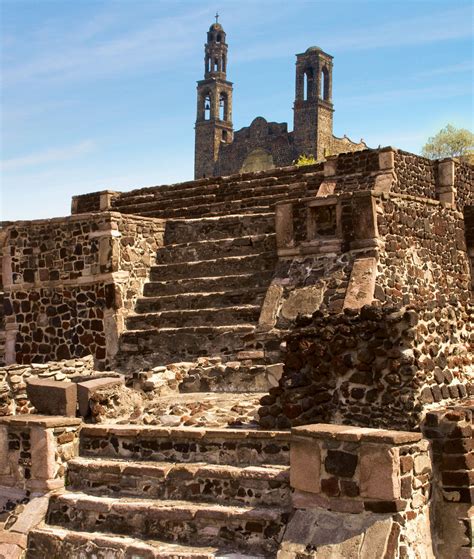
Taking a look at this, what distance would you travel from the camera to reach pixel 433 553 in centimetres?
689

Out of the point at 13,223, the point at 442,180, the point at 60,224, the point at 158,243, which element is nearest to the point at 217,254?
the point at 158,243

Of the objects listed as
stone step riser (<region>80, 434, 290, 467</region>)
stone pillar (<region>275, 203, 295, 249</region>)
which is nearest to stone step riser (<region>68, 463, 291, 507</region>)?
stone step riser (<region>80, 434, 290, 467</region>)

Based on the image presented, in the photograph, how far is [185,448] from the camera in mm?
8469

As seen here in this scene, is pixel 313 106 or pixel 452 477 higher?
pixel 313 106

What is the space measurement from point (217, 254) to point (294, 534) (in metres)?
8.11

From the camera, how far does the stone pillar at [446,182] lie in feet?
54.4

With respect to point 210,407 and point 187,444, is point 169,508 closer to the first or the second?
point 187,444

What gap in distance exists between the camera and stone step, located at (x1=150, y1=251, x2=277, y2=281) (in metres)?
13.8

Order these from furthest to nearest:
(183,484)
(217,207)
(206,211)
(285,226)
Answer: (206,211) → (217,207) → (285,226) → (183,484)

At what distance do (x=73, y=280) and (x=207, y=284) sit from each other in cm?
241

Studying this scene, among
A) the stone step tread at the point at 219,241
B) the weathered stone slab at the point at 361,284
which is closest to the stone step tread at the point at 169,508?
the weathered stone slab at the point at 361,284

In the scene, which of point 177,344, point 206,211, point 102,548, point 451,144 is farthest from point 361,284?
point 451,144

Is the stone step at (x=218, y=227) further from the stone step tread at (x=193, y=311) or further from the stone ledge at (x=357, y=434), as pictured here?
the stone ledge at (x=357, y=434)

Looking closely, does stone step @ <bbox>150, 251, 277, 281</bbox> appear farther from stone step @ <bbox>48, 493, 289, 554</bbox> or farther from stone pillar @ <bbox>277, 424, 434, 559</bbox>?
stone pillar @ <bbox>277, 424, 434, 559</bbox>
